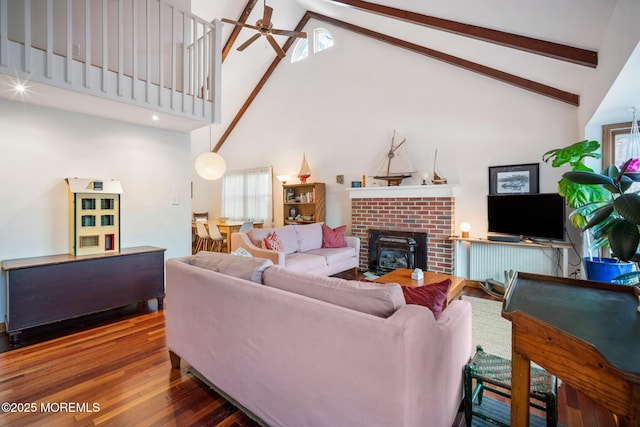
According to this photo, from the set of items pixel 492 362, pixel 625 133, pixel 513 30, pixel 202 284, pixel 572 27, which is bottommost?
pixel 492 362

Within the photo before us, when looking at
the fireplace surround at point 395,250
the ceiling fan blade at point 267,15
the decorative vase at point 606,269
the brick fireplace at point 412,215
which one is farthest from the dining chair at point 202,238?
the decorative vase at point 606,269

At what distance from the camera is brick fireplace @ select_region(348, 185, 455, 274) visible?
4230mm

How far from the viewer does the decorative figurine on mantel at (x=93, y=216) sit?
9.24 feet

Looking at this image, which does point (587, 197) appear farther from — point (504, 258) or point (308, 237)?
point (308, 237)

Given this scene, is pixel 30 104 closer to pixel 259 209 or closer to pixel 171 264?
pixel 171 264

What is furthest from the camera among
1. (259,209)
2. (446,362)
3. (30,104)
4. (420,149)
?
(259,209)

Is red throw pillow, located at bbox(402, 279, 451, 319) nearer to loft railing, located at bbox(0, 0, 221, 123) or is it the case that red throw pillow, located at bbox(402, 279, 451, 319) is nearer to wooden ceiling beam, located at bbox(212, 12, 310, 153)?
loft railing, located at bbox(0, 0, 221, 123)

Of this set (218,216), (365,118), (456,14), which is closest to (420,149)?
(365,118)

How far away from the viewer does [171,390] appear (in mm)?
1846

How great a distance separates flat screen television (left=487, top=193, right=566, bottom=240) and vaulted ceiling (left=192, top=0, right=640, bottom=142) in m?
1.04

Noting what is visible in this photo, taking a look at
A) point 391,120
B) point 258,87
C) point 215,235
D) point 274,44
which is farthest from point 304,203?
point 258,87

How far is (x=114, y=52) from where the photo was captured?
3.07 m

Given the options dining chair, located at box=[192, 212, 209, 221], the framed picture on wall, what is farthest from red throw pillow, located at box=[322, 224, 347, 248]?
dining chair, located at box=[192, 212, 209, 221]

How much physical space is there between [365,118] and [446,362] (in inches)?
182
